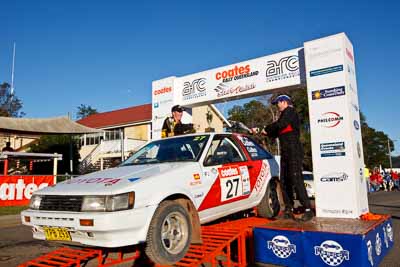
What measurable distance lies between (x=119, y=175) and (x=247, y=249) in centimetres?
206

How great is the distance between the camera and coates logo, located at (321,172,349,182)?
548 cm

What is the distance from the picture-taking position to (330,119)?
5.68m

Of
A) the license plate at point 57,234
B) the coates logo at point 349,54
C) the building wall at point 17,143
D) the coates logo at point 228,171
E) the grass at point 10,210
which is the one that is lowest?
the grass at point 10,210

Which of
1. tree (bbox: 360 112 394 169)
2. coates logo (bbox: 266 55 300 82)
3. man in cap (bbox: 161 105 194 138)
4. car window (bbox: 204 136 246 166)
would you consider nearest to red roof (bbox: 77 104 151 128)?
coates logo (bbox: 266 55 300 82)

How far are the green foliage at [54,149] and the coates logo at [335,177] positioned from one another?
2525 centimetres

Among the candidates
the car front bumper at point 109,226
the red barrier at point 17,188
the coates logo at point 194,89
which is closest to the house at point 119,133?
the red barrier at point 17,188

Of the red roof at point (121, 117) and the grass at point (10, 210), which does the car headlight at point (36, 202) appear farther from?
Answer: the red roof at point (121, 117)

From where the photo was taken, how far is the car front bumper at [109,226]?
3.25 m

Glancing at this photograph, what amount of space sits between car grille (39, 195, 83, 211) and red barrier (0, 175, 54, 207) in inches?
428

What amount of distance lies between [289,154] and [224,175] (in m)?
1.12

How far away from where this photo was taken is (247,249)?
4574 mm

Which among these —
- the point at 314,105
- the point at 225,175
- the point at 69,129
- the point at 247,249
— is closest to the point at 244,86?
the point at 314,105

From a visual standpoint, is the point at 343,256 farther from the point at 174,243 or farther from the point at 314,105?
the point at 314,105

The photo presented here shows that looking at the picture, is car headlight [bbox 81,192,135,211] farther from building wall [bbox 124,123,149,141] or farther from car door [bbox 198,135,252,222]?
building wall [bbox 124,123,149,141]
